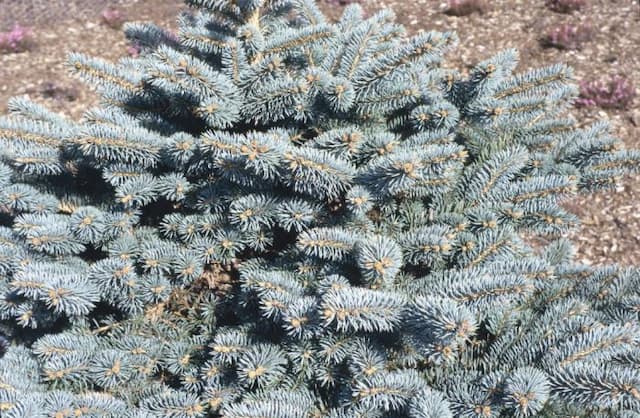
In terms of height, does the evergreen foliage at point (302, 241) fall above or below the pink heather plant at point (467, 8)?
above

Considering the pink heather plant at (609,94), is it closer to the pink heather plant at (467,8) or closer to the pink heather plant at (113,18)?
the pink heather plant at (467,8)

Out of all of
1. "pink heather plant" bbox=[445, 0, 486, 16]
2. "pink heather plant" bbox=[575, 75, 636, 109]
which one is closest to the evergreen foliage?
"pink heather plant" bbox=[575, 75, 636, 109]

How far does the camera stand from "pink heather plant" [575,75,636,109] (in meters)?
5.52

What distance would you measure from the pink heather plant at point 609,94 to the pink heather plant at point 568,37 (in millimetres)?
845

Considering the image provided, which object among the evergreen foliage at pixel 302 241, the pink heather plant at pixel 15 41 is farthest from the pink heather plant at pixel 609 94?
the pink heather plant at pixel 15 41

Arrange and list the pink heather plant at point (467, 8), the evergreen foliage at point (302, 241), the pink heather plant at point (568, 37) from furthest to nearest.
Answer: the pink heather plant at point (467, 8) → the pink heather plant at point (568, 37) → the evergreen foliage at point (302, 241)

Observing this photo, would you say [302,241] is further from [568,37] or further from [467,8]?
[467,8]

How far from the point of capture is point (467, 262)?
2145 millimetres

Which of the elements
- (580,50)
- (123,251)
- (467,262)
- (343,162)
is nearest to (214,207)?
(123,251)

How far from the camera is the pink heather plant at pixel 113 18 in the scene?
24.3 feet

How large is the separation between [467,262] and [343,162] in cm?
60

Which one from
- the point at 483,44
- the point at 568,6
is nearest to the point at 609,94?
the point at 483,44

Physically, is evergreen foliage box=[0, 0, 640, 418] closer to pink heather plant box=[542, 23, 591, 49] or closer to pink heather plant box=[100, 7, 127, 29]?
pink heather plant box=[542, 23, 591, 49]

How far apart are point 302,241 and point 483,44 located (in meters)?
5.38
